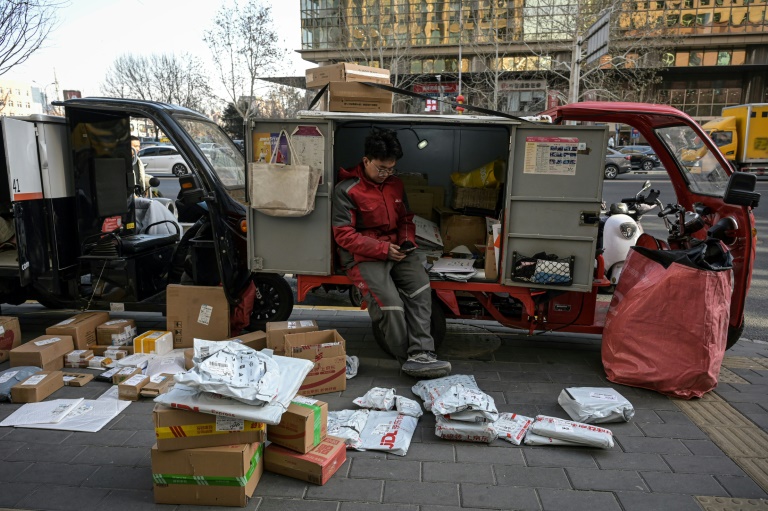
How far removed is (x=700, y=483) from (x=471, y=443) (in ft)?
3.87

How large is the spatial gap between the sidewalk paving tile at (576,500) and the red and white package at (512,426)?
1.58ft

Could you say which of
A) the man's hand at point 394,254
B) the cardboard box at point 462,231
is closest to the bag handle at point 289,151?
the man's hand at point 394,254

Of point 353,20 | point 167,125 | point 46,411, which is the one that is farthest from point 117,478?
point 353,20

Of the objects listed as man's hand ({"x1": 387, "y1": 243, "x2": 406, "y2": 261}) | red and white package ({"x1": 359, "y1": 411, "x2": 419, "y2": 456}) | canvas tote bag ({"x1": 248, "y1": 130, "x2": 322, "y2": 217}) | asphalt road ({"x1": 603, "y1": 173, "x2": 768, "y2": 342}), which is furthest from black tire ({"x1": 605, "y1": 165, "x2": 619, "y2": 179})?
red and white package ({"x1": 359, "y1": 411, "x2": 419, "y2": 456})

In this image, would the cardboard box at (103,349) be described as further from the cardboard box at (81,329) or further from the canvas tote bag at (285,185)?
the canvas tote bag at (285,185)

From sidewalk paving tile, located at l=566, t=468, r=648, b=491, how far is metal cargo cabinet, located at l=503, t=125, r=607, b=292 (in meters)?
1.52

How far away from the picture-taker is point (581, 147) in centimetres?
392

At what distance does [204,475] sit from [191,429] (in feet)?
0.75

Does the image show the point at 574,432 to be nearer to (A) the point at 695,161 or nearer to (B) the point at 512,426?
(B) the point at 512,426

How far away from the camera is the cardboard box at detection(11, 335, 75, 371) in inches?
162

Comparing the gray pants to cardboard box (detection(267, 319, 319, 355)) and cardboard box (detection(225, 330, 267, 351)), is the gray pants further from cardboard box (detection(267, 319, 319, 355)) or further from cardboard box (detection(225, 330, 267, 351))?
cardboard box (detection(225, 330, 267, 351))

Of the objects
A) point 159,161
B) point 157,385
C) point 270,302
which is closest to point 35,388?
point 157,385

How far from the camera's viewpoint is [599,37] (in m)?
9.21

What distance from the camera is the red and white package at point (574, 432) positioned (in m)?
3.06
